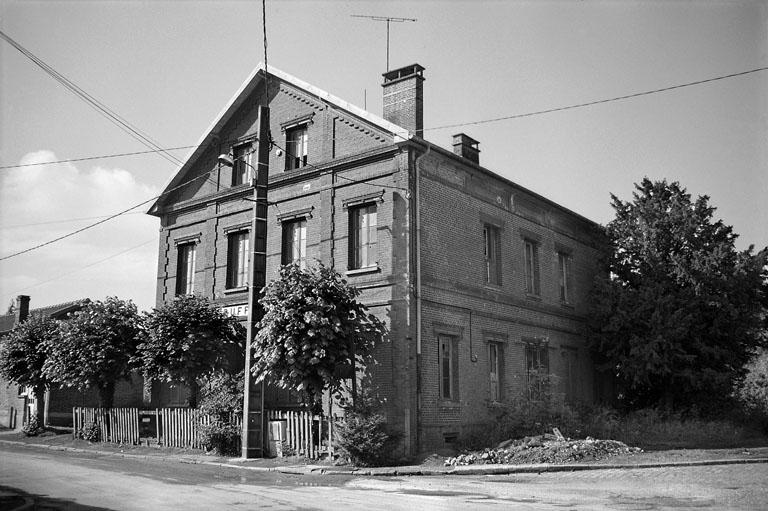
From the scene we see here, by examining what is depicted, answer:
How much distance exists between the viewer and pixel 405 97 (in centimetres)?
2234

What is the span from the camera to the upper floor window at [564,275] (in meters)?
27.7

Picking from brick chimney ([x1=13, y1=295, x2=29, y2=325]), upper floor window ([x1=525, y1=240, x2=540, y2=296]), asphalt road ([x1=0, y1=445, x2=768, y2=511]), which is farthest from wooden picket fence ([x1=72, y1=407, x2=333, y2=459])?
brick chimney ([x1=13, y1=295, x2=29, y2=325])

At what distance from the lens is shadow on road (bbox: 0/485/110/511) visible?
10186 millimetres

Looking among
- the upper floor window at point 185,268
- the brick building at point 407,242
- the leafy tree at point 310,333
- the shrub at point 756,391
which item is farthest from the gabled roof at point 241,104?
the shrub at point 756,391

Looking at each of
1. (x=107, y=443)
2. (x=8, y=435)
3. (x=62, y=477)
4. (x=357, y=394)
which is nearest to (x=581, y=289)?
(x=357, y=394)

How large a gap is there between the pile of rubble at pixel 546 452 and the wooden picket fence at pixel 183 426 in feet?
11.6

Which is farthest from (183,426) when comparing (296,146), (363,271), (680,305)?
(680,305)

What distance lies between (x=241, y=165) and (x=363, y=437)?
504 inches

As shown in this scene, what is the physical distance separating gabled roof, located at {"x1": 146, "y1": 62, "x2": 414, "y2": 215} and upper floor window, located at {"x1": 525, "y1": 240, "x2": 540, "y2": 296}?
7986 millimetres

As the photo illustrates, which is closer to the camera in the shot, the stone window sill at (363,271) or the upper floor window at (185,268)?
the stone window sill at (363,271)

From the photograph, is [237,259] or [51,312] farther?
[51,312]

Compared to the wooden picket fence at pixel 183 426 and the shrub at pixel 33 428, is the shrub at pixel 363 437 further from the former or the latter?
the shrub at pixel 33 428

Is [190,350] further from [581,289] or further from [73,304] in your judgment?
[73,304]

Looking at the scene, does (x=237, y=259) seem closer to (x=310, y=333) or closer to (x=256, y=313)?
(x=256, y=313)
